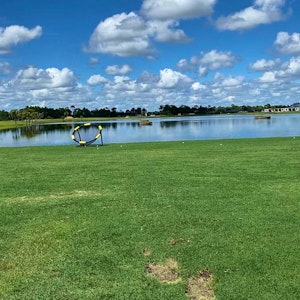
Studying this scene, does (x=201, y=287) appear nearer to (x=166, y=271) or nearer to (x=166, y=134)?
(x=166, y=271)

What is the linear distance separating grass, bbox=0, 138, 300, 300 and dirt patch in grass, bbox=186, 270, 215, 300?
0.08 meters

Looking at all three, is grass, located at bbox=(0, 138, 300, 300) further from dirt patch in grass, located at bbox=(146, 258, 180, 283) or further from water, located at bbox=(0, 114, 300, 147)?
water, located at bbox=(0, 114, 300, 147)

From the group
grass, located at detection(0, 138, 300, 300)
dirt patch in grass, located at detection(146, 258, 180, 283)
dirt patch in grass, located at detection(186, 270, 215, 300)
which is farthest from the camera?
dirt patch in grass, located at detection(146, 258, 180, 283)

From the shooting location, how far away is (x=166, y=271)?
17.3 feet

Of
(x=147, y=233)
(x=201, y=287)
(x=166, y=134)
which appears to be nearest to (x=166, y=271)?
(x=201, y=287)

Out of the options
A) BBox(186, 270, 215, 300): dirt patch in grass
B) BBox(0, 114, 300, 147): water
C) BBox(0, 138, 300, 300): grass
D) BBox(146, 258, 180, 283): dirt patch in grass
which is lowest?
BBox(0, 114, 300, 147): water

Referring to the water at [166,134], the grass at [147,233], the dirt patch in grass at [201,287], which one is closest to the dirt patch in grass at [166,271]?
the grass at [147,233]

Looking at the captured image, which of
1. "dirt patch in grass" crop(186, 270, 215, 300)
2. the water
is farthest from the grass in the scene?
the water

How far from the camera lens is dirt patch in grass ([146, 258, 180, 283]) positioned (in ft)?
16.6

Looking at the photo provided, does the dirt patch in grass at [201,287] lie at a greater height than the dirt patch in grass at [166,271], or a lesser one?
lesser

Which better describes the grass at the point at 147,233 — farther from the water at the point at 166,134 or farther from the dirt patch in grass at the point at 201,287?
the water at the point at 166,134

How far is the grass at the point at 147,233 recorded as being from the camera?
4.93 m

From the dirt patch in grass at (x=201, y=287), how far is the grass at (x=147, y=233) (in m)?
0.08

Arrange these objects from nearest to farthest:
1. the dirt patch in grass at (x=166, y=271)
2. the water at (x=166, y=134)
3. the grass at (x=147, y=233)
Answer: the grass at (x=147, y=233), the dirt patch in grass at (x=166, y=271), the water at (x=166, y=134)
